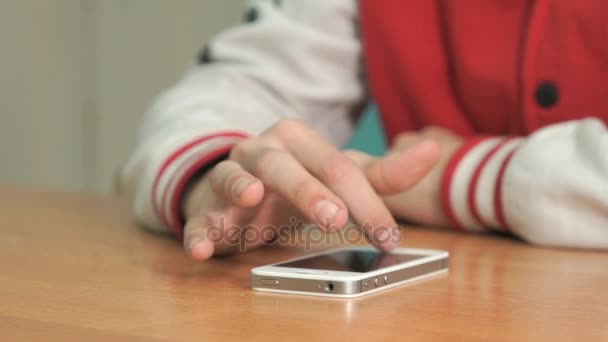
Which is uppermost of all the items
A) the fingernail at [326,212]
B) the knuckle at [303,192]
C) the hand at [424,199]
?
the knuckle at [303,192]

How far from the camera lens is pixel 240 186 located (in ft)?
1.45

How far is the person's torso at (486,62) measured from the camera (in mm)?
720

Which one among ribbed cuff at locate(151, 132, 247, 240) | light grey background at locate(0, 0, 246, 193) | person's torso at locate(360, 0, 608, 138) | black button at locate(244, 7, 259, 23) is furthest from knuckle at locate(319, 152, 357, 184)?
light grey background at locate(0, 0, 246, 193)

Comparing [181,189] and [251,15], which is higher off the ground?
[251,15]

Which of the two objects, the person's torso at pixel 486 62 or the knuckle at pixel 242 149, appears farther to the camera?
the person's torso at pixel 486 62

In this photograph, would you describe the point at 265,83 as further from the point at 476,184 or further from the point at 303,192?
the point at 303,192

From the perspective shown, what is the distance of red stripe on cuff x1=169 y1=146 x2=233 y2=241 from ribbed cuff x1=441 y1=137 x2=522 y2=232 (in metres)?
0.19

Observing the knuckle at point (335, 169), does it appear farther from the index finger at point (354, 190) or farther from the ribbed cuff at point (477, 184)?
the ribbed cuff at point (477, 184)

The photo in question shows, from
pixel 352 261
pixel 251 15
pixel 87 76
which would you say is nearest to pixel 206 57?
pixel 251 15

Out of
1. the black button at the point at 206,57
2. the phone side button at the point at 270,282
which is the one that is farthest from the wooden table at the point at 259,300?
the black button at the point at 206,57

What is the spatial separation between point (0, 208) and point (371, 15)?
444mm

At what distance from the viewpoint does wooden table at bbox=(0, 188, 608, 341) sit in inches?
12.4

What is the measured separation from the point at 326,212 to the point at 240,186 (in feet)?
0.18

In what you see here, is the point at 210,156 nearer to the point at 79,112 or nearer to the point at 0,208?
the point at 0,208
